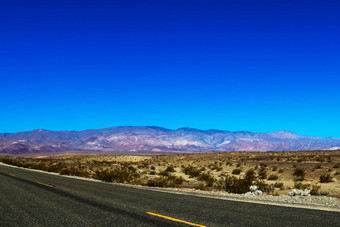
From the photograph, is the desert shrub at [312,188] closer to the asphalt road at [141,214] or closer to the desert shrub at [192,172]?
the asphalt road at [141,214]

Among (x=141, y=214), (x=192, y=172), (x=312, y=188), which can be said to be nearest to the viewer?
(x=141, y=214)

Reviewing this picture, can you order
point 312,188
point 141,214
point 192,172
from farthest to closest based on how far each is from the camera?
point 192,172, point 312,188, point 141,214

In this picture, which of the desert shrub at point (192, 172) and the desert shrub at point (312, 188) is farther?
the desert shrub at point (192, 172)

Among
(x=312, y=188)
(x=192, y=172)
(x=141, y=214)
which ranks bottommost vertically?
(x=312, y=188)

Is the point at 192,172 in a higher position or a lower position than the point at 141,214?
higher

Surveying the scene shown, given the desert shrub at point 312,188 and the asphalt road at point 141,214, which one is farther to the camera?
the desert shrub at point 312,188

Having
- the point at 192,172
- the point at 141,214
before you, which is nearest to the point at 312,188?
the point at 141,214

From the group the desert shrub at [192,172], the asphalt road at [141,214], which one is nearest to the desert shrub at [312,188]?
the asphalt road at [141,214]

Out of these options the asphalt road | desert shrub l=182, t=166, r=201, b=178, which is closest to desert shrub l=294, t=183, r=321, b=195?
the asphalt road

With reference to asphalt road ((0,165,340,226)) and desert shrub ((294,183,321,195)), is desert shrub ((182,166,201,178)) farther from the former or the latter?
asphalt road ((0,165,340,226))

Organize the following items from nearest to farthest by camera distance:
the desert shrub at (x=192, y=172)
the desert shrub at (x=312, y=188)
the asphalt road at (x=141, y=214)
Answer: the asphalt road at (x=141, y=214) < the desert shrub at (x=312, y=188) < the desert shrub at (x=192, y=172)

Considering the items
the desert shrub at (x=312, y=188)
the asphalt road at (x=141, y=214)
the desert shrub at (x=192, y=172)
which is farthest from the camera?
the desert shrub at (x=192, y=172)

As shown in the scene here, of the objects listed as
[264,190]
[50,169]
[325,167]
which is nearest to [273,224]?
[264,190]

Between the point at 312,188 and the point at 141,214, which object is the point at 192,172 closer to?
the point at 312,188
